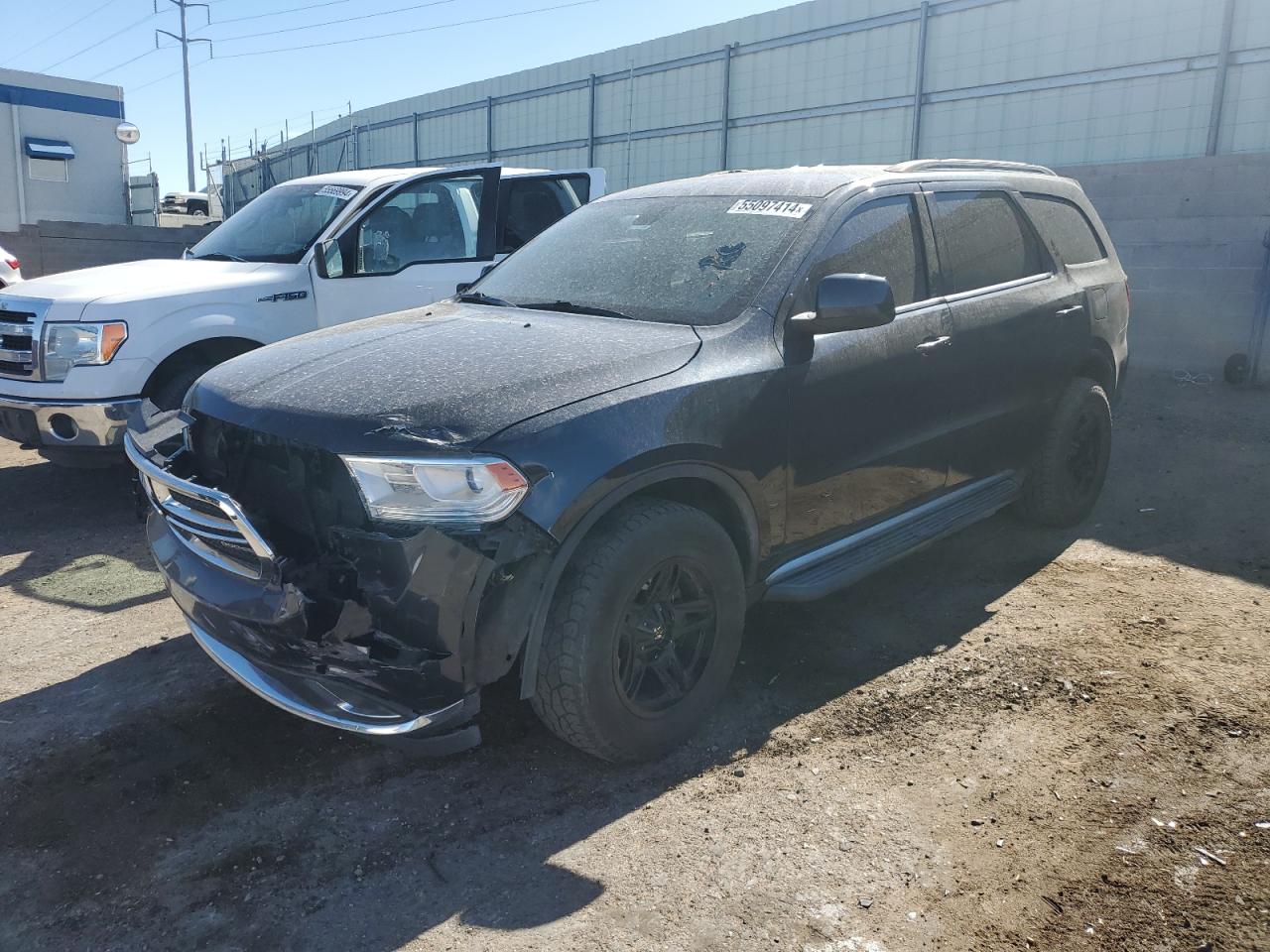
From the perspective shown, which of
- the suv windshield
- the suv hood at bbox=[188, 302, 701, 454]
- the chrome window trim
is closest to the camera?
the suv hood at bbox=[188, 302, 701, 454]

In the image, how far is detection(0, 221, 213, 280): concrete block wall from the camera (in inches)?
546

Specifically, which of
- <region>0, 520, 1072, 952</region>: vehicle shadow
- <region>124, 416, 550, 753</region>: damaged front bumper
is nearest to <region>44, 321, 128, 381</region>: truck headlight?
<region>0, 520, 1072, 952</region>: vehicle shadow

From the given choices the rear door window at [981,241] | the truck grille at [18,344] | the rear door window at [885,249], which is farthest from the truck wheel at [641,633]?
the truck grille at [18,344]

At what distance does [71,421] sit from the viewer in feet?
17.4

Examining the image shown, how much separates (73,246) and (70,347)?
1019 cm

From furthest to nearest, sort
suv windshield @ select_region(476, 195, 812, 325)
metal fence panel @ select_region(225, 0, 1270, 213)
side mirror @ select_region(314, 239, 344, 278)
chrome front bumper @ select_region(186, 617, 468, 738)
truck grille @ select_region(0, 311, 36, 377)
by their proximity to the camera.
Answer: metal fence panel @ select_region(225, 0, 1270, 213), side mirror @ select_region(314, 239, 344, 278), truck grille @ select_region(0, 311, 36, 377), suv windshield @ select_region(476, 195, 812, 325), chrome front bumper @ select_region(186, 617, 468, 738)

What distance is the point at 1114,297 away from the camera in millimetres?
5332

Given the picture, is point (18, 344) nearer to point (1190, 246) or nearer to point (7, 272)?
point (7, 272)

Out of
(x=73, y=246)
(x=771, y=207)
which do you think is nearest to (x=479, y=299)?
(x=771, y=207)

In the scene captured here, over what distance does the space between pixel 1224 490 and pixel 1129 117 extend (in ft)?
21.5

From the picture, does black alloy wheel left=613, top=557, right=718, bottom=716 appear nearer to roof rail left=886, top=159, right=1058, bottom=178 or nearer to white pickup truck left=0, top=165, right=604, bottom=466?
roof rail left=886, top=159, right=1058, bottom=178

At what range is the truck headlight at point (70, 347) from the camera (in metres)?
5.35

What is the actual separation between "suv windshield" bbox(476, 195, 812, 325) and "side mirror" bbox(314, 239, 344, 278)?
220 centimetres

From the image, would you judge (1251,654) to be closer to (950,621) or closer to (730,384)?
(950,621)
